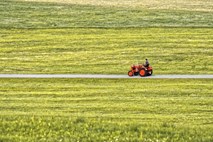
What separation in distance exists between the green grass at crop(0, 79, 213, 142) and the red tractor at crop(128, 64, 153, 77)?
147cm

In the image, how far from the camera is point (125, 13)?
6038cm

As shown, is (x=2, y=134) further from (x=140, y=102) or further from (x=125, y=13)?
(x=125, y=13)

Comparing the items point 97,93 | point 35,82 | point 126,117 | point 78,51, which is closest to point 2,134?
point 126,117

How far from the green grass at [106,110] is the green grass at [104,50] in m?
5.23

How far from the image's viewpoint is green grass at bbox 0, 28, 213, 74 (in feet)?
139

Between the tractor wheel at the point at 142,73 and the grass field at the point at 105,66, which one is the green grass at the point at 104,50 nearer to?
the grass field at the point at 105,66

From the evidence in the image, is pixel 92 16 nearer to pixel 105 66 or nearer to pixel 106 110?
pixel 105 66

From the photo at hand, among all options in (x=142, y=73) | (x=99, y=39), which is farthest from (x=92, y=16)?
(x=142, y=73)

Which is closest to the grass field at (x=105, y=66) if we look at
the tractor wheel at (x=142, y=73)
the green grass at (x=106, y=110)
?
the green grass at (x=106, y=110)

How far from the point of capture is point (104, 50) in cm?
4728

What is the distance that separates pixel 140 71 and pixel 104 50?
10118 mm

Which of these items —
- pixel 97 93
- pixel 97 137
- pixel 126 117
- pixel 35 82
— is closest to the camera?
pixel 97 137

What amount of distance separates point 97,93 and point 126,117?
24.5 feet

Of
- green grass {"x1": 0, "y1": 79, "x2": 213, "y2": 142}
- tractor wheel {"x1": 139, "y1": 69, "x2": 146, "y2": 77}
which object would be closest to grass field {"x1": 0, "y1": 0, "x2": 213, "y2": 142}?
green grass {"x1": 0, "y1": 79, "x2": 213, "y2": 142}
